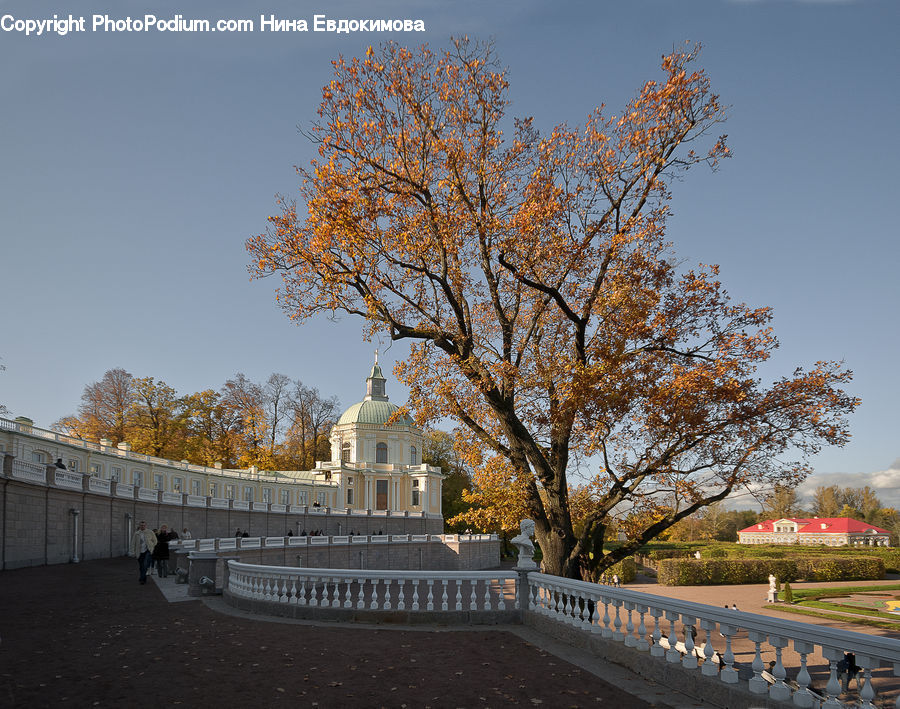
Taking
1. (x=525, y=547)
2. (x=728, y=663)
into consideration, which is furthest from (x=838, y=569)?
(x=728, y=663)

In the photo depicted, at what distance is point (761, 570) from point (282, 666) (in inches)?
1879

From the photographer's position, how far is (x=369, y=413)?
78.1 metres

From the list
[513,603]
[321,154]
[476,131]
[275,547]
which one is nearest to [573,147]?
[476,131]

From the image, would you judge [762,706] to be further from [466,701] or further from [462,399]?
[462,399]

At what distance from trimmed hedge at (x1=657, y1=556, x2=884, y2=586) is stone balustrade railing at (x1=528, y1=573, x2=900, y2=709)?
39.8m

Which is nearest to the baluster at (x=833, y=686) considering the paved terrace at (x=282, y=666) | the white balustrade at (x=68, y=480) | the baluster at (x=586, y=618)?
the paved terrace at (x=282, y=666)

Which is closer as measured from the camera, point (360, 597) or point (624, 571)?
point (360, 597)

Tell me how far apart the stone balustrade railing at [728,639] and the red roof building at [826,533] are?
8953cm

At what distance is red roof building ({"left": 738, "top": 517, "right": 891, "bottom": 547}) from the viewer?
8875 centimetres

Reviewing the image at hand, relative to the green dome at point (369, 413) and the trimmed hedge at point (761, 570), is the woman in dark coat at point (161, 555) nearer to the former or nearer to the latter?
the trimmed hedge at point (761, 570)

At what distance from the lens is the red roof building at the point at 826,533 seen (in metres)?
88.8

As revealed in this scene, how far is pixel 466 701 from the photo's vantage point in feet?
23.4

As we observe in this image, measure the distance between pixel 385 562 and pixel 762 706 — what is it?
4416 cm

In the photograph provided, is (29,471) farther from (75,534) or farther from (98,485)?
(98,485)
